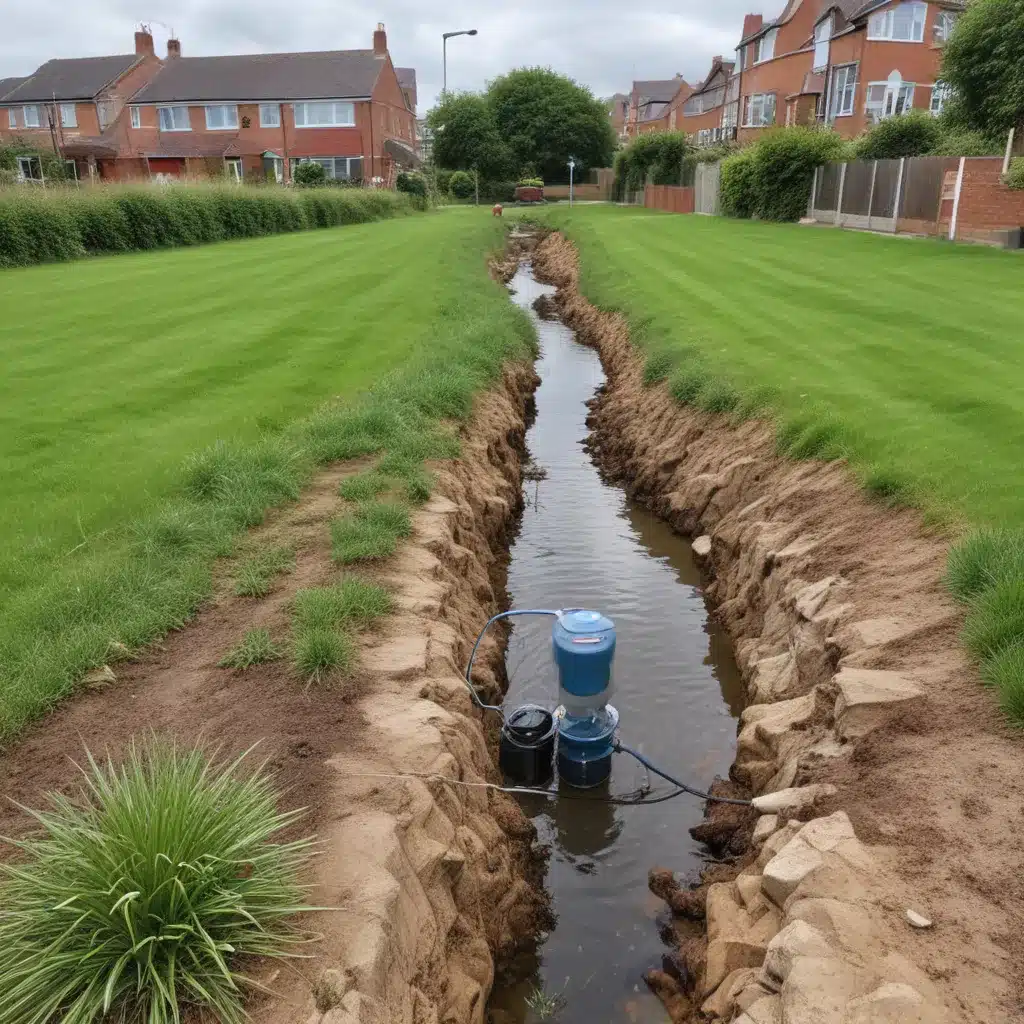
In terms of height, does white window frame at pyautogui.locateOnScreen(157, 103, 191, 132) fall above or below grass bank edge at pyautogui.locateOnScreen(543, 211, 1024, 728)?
above

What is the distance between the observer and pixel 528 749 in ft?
21.7

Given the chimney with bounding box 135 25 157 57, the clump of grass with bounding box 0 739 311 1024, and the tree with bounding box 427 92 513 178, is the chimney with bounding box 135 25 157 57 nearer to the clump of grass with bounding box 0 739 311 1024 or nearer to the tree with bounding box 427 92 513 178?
the tree with bounding box 427 92 513 178

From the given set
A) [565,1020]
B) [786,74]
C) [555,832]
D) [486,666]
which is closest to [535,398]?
[486,666]

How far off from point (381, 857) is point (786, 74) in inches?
2376

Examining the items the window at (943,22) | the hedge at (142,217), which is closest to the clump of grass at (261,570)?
the hedge at (142,217)

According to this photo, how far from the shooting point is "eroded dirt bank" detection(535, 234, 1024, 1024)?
12.3ft

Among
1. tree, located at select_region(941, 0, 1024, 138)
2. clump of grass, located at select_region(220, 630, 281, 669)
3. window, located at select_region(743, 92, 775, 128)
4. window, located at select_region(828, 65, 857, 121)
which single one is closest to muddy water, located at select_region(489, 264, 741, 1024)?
clump of grass, located at select_region(220, 630, 281, 669)

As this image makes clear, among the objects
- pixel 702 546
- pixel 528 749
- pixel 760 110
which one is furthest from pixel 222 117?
pixel 528 749

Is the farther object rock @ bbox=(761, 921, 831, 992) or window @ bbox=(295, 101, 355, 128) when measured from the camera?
window @ bbox=(295, 101, 355, 128)

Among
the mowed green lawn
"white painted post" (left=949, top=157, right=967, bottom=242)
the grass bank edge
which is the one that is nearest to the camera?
the grass bank edge

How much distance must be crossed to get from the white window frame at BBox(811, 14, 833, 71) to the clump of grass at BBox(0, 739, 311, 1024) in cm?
5643

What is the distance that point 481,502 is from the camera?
1057 centimetres

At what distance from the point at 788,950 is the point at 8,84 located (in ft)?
284

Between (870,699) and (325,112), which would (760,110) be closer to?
(325,112)
